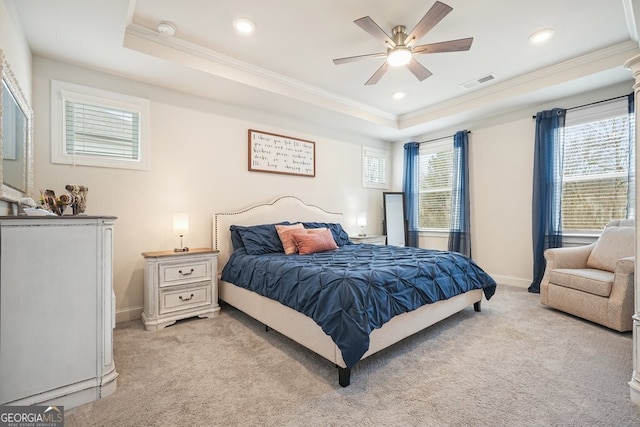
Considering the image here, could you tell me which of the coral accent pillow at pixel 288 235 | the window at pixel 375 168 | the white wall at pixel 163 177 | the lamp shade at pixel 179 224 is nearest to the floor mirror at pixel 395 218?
the window at pixel 375 168

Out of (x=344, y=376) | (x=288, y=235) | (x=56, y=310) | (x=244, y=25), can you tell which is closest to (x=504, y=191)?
(x=288, y=235)

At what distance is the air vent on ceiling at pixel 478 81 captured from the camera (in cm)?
370

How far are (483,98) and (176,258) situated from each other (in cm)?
446

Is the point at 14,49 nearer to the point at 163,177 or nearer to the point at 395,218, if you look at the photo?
the point at 163,177

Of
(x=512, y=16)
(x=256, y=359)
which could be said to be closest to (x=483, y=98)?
(x=512, y=16)

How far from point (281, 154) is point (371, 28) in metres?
2.35

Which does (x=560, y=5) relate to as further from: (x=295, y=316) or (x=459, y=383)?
(x=295, y=316)

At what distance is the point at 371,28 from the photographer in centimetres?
233

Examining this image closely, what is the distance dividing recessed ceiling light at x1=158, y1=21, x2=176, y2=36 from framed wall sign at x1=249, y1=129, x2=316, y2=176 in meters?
1.54

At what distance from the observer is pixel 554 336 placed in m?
2.57

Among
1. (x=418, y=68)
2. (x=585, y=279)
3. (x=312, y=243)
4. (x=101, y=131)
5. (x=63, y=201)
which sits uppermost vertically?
(x=418, y=68)

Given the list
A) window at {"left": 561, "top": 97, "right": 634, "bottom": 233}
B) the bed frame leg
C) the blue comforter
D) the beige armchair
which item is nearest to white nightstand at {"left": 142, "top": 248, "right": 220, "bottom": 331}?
the blue comforter

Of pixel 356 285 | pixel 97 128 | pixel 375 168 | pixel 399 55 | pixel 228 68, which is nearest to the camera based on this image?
pixel 356 285

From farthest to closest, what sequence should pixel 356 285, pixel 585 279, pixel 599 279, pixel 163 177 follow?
1. pixel 163 177
2. pixel 585 279
3. pixel 599 279
4. pixel 356 285
